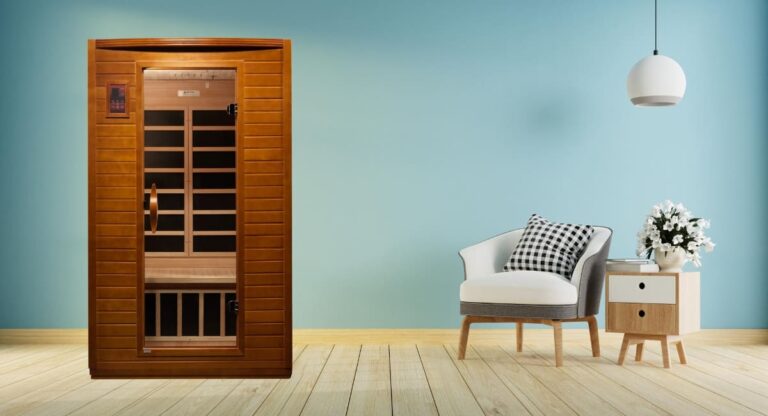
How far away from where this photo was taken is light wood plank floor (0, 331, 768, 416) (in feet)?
10.0

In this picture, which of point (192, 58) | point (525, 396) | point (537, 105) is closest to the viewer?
point (525, 396)

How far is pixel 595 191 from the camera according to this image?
16.8 feet

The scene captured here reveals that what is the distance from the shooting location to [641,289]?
13.7ft

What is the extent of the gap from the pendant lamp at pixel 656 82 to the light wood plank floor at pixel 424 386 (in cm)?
152

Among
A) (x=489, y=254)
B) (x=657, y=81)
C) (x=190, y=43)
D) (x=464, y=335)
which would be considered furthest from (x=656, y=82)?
(x=190, y=43)

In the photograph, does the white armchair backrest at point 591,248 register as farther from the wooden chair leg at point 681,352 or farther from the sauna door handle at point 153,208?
the sauna door handle at point 153,208

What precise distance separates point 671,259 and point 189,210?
8.71 feet

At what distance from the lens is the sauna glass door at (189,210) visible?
Result: 3916mm

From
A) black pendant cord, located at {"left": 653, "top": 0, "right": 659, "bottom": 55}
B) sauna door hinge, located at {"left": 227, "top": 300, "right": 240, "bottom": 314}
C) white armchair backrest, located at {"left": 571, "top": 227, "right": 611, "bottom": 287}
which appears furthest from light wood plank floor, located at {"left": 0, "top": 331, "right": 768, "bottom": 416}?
black pendant cord, located at {"left": 653, "top": 0, "right": 659, "bottom": 55}

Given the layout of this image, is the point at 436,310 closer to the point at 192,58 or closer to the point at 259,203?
the point at 259,203

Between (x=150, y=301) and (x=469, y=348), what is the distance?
1962 millimetres

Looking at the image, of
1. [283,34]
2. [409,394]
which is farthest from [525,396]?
[283,34]

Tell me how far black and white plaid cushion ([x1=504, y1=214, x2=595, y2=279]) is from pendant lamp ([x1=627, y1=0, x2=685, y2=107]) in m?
0.87

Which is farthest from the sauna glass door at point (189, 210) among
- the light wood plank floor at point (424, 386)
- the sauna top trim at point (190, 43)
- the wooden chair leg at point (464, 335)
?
the wooden chair leg at point (464, 335)
